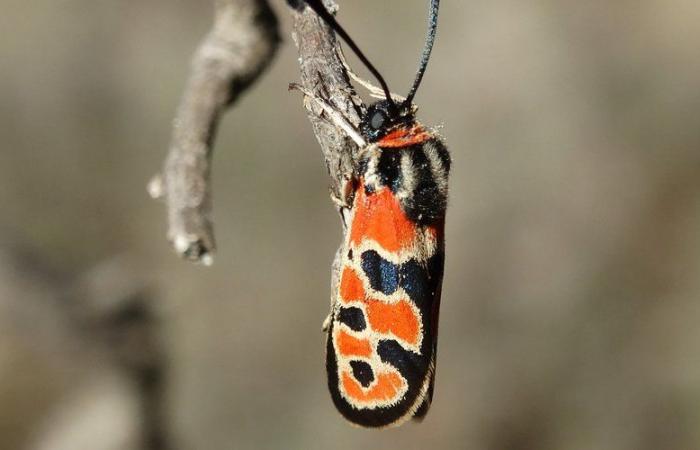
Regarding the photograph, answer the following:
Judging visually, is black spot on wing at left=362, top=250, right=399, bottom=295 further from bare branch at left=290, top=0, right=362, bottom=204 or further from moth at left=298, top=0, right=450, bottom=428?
bare branch at left=290, top=0, right=362, bottom=204

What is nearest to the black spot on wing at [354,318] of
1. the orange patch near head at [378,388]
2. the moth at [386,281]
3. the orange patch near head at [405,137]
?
the moth at [386,281]

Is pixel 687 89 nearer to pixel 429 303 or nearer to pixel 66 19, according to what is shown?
pixel 429 303

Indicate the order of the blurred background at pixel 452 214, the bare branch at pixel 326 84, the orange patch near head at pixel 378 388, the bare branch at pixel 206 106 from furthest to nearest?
1. the blurred background at pixel 452 214
2. the orange patch near head at pixel 378 388
3. the bare branch at pixel 326 84
4. the bare branch at pixel 206 106

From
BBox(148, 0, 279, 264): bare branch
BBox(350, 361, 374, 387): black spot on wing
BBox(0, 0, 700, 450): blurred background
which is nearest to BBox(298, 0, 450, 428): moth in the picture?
BBox(350, 361, 374, 387): black spot on wing

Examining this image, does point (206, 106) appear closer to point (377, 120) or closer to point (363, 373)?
point (377, 120)

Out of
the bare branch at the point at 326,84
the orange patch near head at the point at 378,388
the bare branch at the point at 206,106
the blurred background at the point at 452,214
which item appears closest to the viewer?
the bare branch at the point at 206,106

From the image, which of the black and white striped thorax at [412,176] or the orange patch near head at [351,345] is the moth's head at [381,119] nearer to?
the black and white striped thorax at [412,176]

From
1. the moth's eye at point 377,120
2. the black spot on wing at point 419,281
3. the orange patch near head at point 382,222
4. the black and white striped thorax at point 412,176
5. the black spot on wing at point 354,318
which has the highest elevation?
the moth's eye at point 377,120
